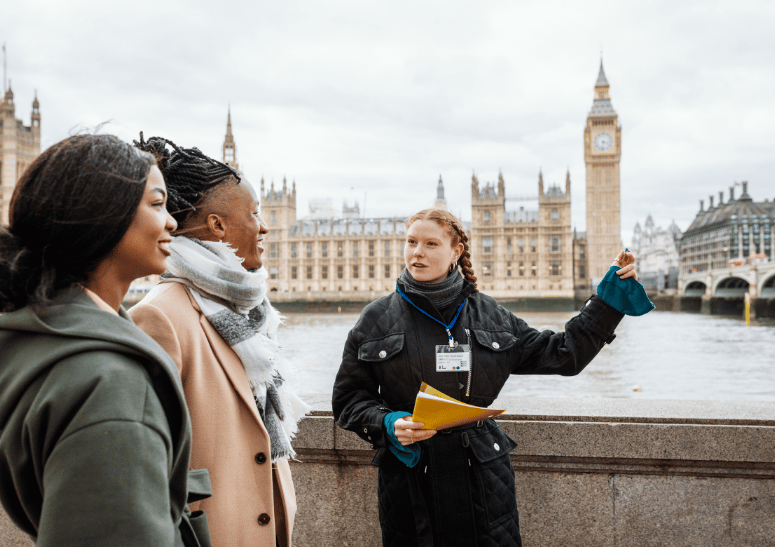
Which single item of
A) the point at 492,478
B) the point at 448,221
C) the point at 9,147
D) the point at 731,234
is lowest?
the point at 492,478

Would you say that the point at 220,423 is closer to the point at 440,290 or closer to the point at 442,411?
the point at 442,411

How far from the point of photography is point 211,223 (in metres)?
1.40

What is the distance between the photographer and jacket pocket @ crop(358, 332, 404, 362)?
5.23 feet

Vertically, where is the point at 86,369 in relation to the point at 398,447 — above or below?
above

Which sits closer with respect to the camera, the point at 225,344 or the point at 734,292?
the point at 225,344

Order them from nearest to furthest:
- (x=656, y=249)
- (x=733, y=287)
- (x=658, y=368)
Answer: (x=658, y=368)
(x=733, y=287)
(x=656, y=249)

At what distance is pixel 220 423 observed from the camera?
119 cm

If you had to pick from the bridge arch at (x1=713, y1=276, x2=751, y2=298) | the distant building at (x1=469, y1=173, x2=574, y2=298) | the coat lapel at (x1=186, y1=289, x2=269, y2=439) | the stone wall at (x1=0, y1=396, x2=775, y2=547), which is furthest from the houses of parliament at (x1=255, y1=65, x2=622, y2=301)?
the coat lapel at (x1=186, y1=289, x2=269, y2=439)

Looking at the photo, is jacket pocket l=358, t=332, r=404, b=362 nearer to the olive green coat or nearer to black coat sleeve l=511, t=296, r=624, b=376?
black coat sleeve l=511, t=296, r=624, b=376

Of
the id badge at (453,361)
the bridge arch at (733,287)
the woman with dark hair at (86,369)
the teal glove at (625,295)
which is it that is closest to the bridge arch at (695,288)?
the bridge arch at (733,287)

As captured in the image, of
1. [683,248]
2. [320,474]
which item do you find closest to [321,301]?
[320,474]

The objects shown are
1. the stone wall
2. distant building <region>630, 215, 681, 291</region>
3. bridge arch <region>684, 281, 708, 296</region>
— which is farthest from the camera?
distant building <region>630, 215, 681, 291</region>

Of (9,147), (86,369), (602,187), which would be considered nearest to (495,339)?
(86,369)

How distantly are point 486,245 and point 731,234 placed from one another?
3418cm
